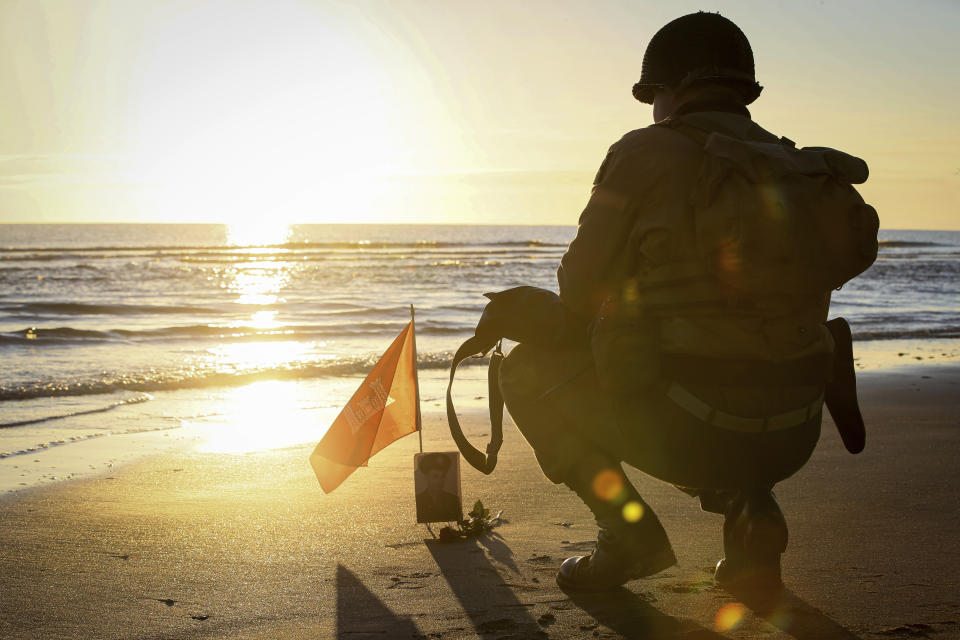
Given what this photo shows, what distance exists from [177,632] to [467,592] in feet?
2.95

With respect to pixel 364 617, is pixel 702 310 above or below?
above

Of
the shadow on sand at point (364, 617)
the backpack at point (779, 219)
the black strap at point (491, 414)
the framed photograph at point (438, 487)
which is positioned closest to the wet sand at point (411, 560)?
the shadow on sand at point (364, 617)

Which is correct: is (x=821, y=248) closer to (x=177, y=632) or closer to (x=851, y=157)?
(x=851, y=157)

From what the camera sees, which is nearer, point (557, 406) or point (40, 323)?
point (557, 406)

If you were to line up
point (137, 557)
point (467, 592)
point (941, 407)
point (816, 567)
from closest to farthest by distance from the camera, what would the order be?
point (467, 592) < point (816, 567) < point (137, 557) < point (941, 407)

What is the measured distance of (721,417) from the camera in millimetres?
2414

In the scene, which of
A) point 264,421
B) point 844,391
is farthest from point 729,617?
point 264,421

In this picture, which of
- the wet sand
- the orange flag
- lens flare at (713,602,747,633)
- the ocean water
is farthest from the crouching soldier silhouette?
the ocean water

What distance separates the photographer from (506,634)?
2.53m

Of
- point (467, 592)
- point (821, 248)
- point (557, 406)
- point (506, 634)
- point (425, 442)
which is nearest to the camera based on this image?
point (821, 248)

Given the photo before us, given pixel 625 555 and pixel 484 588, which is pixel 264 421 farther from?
pixel 625 555

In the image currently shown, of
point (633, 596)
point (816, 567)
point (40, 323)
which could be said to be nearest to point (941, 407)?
point (816, 567)

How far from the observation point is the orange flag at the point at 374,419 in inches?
151

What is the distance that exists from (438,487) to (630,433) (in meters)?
1.35
